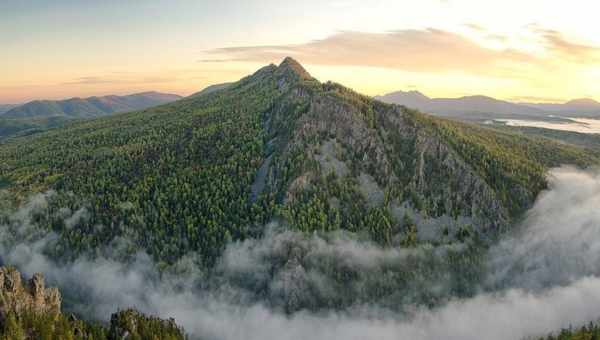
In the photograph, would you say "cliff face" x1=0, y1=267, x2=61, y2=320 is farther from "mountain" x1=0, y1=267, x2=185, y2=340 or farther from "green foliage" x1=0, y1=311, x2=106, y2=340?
"green foliage" x1=0, y1=311, x2=106, y2=340

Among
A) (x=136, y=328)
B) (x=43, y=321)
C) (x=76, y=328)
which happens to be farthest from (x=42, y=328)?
(x=136, y=328)

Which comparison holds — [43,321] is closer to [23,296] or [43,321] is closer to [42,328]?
[42,328]

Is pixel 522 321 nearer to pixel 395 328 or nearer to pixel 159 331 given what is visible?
pixel 395 328

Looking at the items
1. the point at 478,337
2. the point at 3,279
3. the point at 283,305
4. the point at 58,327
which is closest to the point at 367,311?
the point at 283,305

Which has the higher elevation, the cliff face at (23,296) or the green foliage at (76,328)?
the cliff face at (23,296)

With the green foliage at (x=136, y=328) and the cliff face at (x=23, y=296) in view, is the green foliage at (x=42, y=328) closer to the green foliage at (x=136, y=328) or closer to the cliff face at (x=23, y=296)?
the cliff face at (x=23, y=296)

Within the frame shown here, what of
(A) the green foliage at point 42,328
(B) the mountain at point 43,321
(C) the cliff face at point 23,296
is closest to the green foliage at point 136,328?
(B) the mountain at point 43,321

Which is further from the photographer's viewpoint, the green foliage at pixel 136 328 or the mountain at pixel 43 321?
the green foliage at pixel 136 328

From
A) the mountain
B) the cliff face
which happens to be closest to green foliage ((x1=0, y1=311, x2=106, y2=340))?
the mountain
